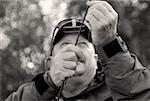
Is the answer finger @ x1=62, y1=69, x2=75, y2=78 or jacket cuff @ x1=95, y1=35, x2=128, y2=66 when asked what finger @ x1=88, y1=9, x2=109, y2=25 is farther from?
finger @ x1=62, y1=69, x2=75, y2=78

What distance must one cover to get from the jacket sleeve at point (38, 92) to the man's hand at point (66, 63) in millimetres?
224

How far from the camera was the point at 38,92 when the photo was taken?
3676 mm

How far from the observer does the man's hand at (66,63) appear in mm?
3203

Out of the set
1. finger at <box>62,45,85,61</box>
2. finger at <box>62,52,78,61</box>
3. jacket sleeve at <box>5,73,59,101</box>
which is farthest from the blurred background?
finger at <box>62,52,78,61</box>

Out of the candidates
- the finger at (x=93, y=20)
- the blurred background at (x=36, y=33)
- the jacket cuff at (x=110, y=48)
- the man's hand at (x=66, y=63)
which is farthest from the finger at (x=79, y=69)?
the blurred background at (x=36, y=33)

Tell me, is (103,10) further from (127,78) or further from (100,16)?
(127,78)

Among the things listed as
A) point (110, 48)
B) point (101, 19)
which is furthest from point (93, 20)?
point (110, 48)

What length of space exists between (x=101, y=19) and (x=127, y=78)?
0.38m

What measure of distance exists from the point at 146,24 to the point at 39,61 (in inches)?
125

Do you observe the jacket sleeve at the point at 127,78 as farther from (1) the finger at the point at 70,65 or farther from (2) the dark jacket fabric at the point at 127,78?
(1) the finger at the point at 70,65

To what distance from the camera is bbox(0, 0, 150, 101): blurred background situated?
37.2 feet

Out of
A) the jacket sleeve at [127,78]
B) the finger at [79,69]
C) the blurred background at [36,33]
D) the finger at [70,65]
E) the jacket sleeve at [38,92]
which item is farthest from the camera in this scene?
the blurred background at [36,33]

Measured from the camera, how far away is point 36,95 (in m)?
3.68

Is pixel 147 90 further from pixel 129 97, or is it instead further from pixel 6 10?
pixel 6 10
